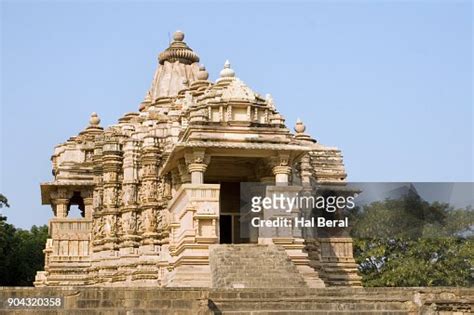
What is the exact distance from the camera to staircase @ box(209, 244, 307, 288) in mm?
18891

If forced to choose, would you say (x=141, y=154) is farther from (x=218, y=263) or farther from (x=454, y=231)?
(x=454, y=231)

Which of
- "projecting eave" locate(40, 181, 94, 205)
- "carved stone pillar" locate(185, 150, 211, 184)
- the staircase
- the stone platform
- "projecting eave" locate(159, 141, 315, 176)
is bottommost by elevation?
the stone platform

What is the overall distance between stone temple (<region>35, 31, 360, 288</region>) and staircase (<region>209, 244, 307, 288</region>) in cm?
3

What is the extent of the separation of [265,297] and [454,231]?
843 inches

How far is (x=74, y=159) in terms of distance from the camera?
98.1 feet

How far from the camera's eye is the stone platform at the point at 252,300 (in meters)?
14.8

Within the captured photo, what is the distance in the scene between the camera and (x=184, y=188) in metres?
20.9

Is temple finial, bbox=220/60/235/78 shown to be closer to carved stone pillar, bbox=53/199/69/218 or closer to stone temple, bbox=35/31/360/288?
stone temple, bbox=35/31/360/288

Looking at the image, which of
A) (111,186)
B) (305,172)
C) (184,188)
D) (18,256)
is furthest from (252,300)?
(18,256)

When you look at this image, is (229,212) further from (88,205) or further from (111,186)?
(88,205)

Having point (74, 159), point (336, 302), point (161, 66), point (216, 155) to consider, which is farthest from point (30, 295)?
point (161, 66)

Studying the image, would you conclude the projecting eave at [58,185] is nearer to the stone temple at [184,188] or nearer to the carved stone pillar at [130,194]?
the stone temple at [184,188]

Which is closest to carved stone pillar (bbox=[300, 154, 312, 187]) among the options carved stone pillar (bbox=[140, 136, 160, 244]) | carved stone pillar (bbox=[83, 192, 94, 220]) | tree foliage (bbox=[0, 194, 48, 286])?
carved stone pillar (bbox=[140, 136, 160, 244])

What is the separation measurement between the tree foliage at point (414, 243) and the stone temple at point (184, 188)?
21.2 ft
